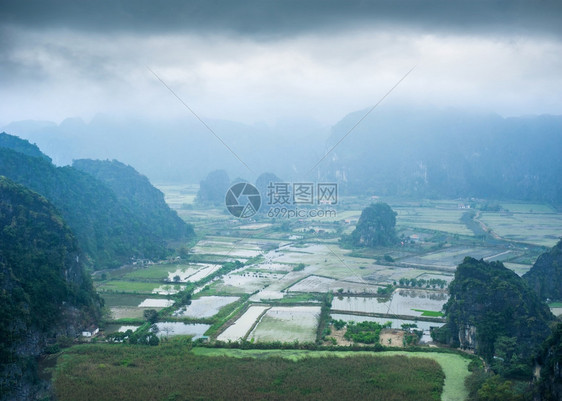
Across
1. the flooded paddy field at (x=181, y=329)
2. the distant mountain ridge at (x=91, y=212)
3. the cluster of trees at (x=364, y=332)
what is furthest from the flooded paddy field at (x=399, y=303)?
the distant mountain ridge at (x=91, y=212)

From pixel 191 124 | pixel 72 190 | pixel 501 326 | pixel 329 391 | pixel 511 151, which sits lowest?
pixel 329 391

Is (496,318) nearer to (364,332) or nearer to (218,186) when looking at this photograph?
(364,332)

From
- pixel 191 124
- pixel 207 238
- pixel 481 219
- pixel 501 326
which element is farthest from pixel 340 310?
pixel 191 124

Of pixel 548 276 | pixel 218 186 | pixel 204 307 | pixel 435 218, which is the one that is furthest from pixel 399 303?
pixel 218 186

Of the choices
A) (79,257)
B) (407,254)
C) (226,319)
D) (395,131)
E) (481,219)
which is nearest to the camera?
(226,319)

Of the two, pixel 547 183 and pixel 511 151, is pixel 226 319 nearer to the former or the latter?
pixel 547 183

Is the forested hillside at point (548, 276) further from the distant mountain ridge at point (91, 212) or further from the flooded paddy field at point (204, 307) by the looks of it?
the distant mountain ridge at point (91, 212)

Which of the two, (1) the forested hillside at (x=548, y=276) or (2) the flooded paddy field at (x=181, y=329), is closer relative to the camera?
(2) the flooded paddy field at (x=181, y=329)
